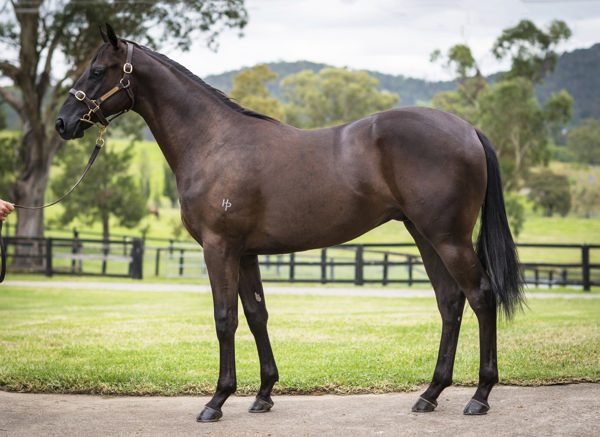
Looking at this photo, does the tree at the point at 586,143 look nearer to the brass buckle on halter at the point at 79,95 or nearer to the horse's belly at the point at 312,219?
the horse's belly at the point at 312,219

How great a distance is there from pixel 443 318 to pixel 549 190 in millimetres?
47991

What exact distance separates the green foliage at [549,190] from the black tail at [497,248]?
45.2 metres

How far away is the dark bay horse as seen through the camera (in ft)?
13.7

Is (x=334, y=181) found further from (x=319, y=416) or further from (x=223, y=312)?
(x=319, y=416)

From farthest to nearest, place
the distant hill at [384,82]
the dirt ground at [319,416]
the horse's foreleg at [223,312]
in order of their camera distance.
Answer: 1. the distant hill at [384,82]
2. the horse's foreleg at [223,312]
3. the dirt ground at [319,416]

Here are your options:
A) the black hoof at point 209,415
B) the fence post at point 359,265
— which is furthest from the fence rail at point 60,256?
the black hoof at point 209,415

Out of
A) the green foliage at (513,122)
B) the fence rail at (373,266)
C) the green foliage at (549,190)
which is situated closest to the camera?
the fence rail at (373,266)

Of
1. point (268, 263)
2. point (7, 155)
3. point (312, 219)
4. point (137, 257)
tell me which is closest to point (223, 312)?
point (312, 219)

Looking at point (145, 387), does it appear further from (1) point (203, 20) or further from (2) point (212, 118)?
(1) point (203, 20)

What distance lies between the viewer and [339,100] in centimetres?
6406

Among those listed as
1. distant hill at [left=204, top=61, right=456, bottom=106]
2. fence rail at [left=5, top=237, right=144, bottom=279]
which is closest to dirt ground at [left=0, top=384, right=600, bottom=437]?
fence rail at [left=5, top=237, right=144, bottom=279]

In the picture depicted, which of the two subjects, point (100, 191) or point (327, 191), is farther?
point (100, 191)

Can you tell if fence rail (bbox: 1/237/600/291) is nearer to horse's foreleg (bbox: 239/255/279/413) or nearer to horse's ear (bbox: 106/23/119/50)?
horse's foreleg (bbox: 239/255/279/413)

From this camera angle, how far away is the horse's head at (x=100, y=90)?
4.42m
